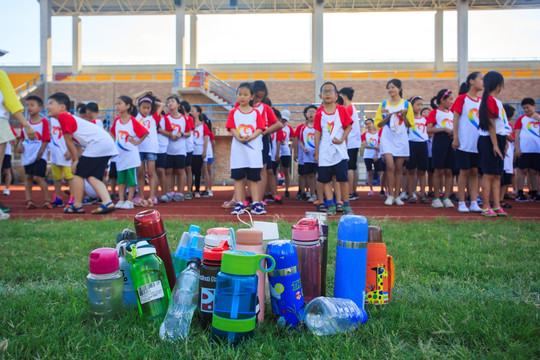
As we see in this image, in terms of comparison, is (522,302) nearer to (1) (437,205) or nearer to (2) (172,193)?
(1) (437,205)

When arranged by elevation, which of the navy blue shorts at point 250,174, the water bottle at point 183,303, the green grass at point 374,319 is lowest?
the green grass at point 374,319

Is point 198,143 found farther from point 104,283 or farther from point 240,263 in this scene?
point 240,263

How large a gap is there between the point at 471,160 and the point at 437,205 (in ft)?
4.34

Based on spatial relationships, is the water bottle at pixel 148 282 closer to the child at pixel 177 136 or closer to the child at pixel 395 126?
the child at pixel 395 126

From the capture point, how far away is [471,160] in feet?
22.6

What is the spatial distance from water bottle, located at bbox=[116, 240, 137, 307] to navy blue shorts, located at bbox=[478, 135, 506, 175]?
5.72 m

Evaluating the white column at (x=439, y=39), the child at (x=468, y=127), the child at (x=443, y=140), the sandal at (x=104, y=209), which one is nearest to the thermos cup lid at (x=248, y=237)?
the sandal at (x=104, y=209)

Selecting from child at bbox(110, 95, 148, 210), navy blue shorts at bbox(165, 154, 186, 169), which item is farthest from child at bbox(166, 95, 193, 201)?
child at bbox(110, 95, 148, 210)

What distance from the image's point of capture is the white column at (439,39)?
103 feet

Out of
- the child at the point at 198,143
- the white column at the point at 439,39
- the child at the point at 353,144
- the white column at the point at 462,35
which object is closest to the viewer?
the child at the point at 353,144

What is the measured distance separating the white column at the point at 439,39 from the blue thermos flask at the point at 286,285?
32905 millimetres

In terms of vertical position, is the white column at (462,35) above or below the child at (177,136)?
above

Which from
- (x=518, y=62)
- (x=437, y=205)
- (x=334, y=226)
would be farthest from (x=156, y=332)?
(x=518, y=62)

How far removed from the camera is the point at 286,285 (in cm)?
213
